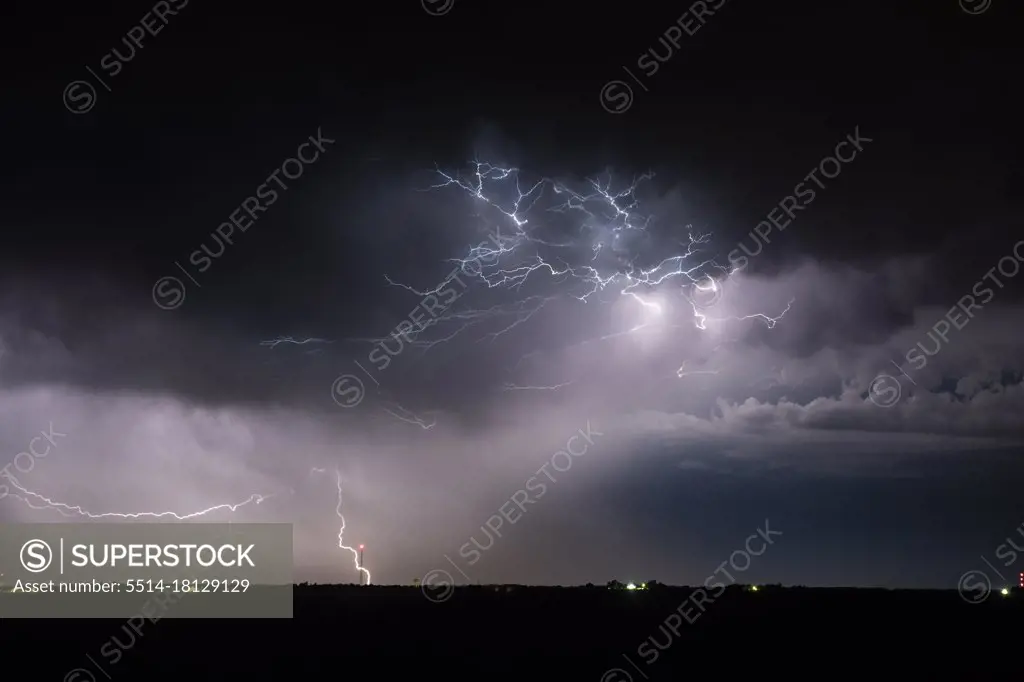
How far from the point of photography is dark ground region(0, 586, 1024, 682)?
13.1m

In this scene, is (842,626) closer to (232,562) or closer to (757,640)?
(757,640)

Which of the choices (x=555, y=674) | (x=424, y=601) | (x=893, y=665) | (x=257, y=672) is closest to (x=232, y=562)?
(x=424, y=601)

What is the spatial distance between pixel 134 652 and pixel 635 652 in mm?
7680

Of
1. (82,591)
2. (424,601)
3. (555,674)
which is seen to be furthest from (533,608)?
(82,591)

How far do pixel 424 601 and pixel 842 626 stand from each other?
12.0 meters

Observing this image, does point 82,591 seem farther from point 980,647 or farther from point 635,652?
point 980,647

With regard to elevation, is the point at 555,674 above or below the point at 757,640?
below

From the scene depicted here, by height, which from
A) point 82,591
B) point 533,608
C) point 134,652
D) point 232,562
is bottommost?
point 134,652

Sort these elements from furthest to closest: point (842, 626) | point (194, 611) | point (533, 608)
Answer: point (533, 608) < point (194, 611) < point (842, 626)

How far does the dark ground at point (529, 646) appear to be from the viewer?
42.9ft

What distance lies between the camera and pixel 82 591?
1193 inches

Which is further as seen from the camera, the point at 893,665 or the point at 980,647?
the point at 980,647

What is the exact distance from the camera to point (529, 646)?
15609mm

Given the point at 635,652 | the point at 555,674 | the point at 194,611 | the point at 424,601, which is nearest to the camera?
the point at 555,674
